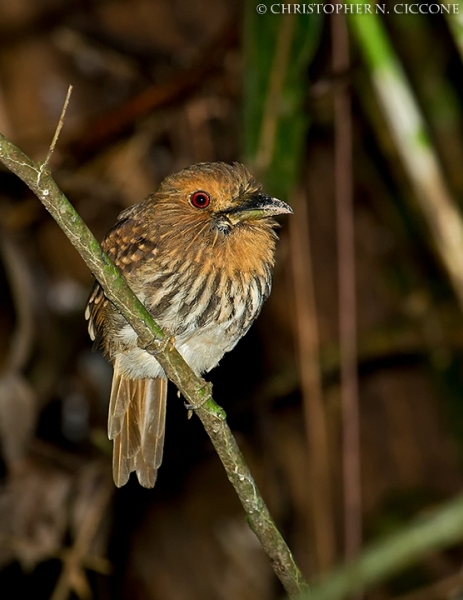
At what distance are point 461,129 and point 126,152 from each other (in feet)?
5.66

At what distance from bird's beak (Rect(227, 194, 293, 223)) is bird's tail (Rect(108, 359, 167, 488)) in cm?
66

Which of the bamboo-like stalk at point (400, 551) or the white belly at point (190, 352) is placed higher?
the white belly at point (190, 352)

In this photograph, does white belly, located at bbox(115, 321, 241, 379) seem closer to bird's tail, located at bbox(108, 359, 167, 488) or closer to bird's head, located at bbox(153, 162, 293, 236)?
bird's tail, located at bbox(108, 359, 167, 488)

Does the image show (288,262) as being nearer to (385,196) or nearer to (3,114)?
(385,196)

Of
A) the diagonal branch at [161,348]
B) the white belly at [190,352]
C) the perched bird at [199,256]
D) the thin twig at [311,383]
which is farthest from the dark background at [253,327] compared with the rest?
the diagonal branch at [161,348]

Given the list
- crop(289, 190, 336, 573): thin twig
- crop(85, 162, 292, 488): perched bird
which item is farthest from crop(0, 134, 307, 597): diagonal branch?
crop(289, 190, 336, 573): thin twig

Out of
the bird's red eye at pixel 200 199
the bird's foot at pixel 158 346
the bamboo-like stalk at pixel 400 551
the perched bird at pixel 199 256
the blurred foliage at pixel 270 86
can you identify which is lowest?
the bamboo-like stalk at pixel 400 551

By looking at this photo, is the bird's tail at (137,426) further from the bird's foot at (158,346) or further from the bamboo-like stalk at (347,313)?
the bamboo-like stalk at (347,313)

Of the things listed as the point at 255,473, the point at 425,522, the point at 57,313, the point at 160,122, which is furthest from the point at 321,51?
the point at 425,522

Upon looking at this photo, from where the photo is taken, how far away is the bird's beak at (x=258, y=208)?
2.08 meters

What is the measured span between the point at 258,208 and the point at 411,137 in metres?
0.52

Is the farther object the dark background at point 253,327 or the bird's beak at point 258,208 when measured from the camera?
the dark background at point 253,327

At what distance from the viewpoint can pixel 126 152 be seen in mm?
4039

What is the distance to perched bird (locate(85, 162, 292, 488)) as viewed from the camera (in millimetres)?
2170
